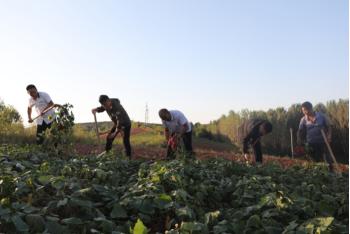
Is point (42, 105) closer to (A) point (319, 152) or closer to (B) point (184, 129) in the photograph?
(B) point (184, 129)

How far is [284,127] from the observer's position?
25078mm

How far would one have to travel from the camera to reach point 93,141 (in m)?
17.4

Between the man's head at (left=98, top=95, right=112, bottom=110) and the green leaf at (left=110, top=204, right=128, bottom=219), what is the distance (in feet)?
17.5

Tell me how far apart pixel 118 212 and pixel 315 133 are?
5.40m

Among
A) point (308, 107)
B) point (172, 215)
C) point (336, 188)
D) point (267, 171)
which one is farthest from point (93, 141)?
point (172, 215)

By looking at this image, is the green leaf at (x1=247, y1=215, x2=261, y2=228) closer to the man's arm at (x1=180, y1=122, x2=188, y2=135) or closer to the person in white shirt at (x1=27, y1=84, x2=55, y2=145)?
the man's arm at (x1=180, y1=122, x2=188, y2=135)

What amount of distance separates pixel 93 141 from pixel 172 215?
13845 millimetres

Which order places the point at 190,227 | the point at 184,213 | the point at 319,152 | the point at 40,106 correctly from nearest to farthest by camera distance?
1. the point at 190,227
2. the point at 184,213
3. the point at 319,152
4. the point at 40,106

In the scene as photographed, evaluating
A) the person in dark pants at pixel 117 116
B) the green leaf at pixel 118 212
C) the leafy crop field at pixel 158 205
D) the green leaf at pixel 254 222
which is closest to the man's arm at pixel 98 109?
the person in dark pants at pixel 117 116

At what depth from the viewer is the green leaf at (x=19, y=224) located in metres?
3.00

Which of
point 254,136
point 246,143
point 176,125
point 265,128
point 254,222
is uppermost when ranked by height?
point 176,125

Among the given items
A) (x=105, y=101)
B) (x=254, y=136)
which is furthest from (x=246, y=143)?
(x=105, y=101)

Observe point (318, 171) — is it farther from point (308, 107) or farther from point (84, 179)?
point (84, 179)

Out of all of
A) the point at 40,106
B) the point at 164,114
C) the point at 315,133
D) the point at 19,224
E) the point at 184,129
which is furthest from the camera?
the point at 40,106
